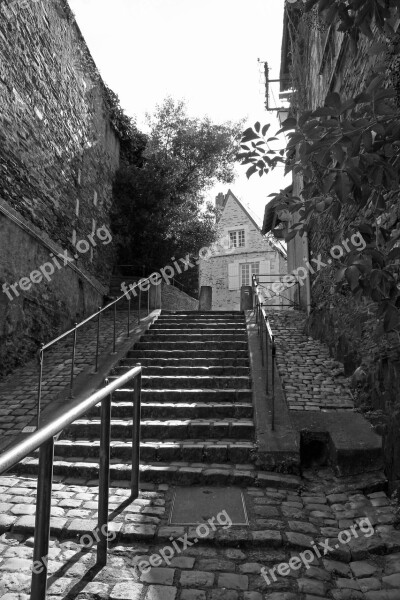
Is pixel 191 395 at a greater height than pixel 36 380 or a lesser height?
lesser

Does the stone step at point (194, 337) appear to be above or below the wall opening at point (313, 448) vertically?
above

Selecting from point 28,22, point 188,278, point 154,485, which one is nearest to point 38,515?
point 154,485

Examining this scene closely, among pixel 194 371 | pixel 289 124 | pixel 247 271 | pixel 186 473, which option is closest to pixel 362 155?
pixel 289 124

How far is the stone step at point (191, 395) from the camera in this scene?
17.4 feet

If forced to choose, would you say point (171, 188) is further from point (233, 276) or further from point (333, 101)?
point (333, 101)

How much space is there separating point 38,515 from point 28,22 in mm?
8922

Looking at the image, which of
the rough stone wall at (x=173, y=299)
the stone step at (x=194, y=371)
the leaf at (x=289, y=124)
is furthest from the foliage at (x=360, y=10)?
the rough stone wall at (x=173, y=299)

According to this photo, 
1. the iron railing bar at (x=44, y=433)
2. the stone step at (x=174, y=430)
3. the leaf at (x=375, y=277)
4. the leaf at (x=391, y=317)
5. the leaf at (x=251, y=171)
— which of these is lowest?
the stone step at (x=174, y=430)

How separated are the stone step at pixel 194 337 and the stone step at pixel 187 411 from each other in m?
2.94

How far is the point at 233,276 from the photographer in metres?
22.8

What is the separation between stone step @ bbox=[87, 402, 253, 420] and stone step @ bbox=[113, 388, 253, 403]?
30 cm

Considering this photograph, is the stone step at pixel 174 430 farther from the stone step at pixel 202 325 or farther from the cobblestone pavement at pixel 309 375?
the stone step at pixel 202 325

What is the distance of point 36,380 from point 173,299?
23.9 ft

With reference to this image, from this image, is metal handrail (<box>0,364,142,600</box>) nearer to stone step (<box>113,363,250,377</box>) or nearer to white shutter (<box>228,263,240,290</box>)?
stone step (<box>113,363,250,377</box>)
